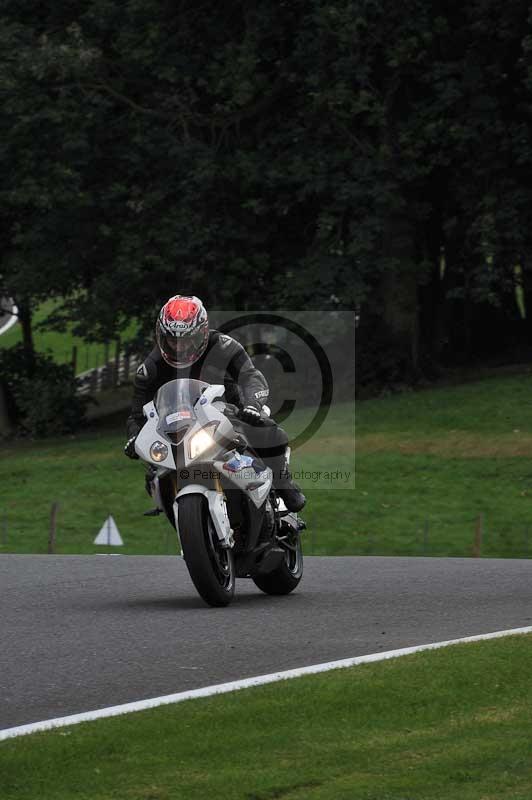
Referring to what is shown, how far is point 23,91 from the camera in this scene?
38.4 meters

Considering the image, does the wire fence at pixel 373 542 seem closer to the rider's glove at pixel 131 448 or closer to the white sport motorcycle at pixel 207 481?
the white sport motorcycle at pixel 207 481

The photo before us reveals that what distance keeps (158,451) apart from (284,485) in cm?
131

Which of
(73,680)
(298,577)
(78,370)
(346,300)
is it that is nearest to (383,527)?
(346,300)

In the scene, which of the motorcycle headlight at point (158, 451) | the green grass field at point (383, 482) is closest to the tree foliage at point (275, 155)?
the green grass field at point (383, 482)

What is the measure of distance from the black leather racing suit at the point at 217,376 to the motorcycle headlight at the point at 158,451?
0.32 metres

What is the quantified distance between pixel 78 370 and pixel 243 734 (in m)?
71.4

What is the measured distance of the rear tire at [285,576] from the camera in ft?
36.4

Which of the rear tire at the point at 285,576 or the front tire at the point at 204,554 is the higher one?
the front tire at the point at 204,554

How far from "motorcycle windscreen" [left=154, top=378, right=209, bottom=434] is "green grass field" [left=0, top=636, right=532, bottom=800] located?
2.55 meters

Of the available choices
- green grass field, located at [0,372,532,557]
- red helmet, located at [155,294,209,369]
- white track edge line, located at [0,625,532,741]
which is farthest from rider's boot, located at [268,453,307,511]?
green grass field, located at [0,372,532,557]

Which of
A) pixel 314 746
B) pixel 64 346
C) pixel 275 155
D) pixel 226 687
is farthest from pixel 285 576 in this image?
pixel 64 346

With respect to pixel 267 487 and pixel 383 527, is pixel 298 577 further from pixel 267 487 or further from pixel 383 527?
pixel 383 527

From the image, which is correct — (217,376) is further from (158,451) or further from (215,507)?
(215,507)

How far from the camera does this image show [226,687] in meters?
7.56
